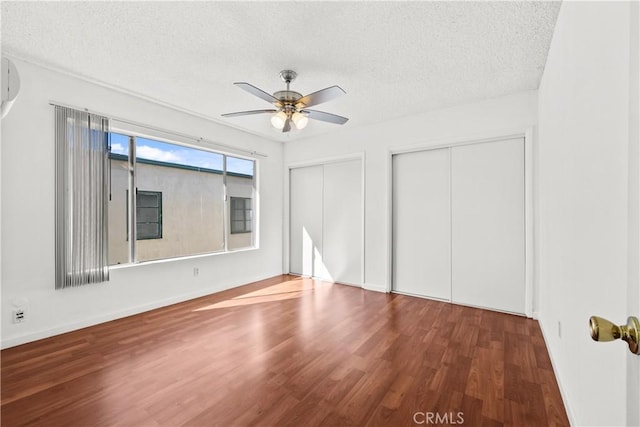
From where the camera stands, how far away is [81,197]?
2.95 metres

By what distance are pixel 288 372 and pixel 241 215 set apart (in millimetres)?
3198

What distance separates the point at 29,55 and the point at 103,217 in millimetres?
1573

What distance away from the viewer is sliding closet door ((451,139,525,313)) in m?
3.38

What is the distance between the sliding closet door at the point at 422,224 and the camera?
3.87 meters

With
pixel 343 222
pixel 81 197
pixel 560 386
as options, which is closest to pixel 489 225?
pixel 560 386

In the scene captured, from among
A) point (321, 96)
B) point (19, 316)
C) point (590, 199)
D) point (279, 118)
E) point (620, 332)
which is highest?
point (321, 96)

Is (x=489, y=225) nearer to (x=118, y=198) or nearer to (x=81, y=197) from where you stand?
(x=118, y=198)

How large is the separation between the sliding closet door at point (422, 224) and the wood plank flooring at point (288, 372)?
2.18 feet

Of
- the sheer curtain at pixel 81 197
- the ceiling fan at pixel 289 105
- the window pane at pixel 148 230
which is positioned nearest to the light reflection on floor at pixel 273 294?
the window pane at pixel 148 230

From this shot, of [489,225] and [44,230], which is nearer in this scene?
[44,230]

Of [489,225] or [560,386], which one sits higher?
[489,225]

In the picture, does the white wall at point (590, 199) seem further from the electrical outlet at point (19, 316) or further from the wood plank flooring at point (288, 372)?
the electrical outlet at point (19, 316)

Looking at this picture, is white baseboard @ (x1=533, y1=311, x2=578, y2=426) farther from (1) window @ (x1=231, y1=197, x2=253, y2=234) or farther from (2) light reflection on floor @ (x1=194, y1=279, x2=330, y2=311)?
(1) window @ (x1=231, y1=197, x2=253, y2=234)

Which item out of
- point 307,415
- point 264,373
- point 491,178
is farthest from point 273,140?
point 307,415
